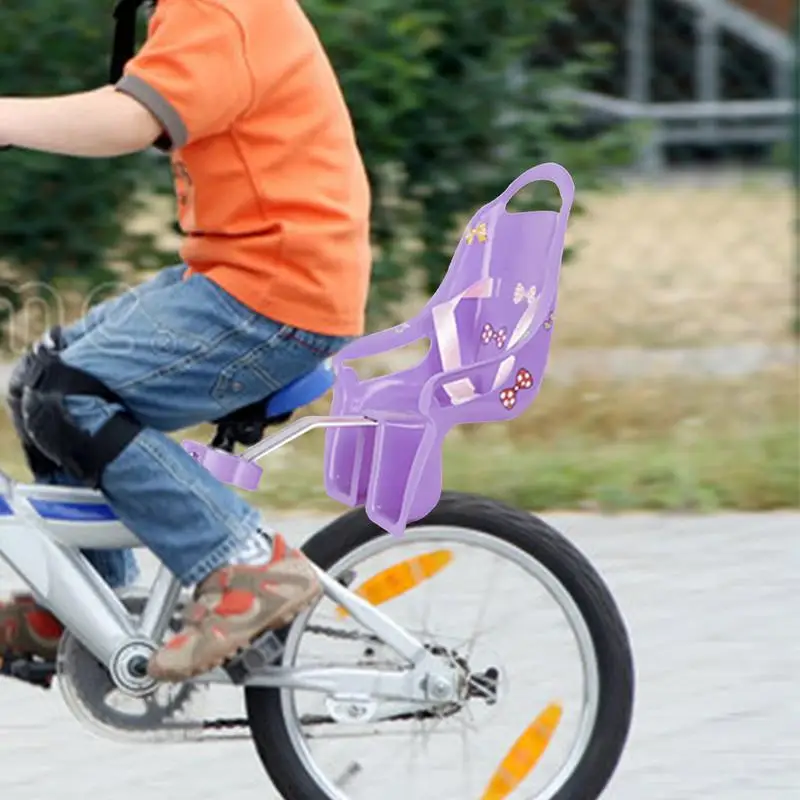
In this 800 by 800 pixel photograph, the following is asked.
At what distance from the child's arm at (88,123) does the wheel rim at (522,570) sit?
0.82m

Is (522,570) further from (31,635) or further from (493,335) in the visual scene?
(31,635)

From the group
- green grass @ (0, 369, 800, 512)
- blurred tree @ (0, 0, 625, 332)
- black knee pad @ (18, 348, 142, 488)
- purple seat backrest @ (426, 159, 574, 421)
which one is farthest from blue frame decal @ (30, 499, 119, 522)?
blurred tree @ (0, 0, 625, 332)

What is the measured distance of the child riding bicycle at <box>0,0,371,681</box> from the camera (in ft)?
11.8

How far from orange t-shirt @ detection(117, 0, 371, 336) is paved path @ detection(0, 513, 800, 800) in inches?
31.9

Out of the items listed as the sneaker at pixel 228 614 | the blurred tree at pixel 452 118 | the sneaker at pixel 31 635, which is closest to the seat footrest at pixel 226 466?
the sneaker at pixel 228 614

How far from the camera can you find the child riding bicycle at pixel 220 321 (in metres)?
3.61

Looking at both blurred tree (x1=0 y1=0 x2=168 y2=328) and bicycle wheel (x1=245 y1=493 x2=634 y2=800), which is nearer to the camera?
bicycle wheel (x1=245 y1=493 x2=634 y2=800)

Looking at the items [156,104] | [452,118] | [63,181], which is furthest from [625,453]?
[156,104]

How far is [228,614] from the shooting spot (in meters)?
3.79

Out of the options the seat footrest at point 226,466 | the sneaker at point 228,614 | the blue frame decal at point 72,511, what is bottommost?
the sneaker at point 228,614

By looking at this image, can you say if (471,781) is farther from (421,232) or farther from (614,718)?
(421,232)

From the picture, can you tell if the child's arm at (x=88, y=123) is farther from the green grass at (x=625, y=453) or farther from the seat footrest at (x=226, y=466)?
the green grass at (x=625, y=453)

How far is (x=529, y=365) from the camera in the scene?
3785 millimetres

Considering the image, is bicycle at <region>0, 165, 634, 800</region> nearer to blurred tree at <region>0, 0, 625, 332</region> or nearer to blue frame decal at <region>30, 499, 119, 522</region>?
blue frame decal at <region>30, 499, 119, 522</region>
